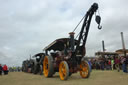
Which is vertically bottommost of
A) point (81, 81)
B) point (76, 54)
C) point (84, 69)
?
point (81, 81)

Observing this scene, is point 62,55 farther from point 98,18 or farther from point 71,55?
point 98,18

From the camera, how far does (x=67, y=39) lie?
33.3 ft

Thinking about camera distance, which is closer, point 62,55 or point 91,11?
point 91,11

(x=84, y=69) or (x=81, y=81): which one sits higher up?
(x=84, y=69)

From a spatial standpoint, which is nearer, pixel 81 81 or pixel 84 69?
pixel 81 81

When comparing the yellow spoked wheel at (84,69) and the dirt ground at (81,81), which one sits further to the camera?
the yellow spoked wheel at (84,69)

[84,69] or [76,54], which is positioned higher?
[76,54]

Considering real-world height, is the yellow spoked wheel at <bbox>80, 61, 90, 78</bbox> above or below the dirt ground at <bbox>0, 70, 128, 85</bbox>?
above

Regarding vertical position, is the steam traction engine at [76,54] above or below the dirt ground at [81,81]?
above

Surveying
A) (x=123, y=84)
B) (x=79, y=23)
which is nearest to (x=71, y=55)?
(x=79, y=23)

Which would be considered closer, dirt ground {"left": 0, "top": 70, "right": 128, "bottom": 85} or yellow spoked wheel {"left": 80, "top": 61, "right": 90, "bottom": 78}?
dirt ground {"left": 0, "top": 70, "right": 128, "bottom": 85}

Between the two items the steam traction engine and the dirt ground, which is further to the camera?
the steam traction engine

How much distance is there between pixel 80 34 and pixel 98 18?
4.71ft

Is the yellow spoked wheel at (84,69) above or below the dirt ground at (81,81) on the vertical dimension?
above
